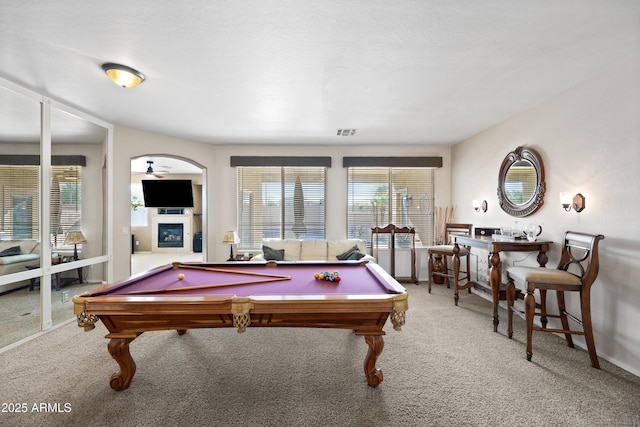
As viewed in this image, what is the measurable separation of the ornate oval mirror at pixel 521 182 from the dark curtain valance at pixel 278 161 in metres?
2.87

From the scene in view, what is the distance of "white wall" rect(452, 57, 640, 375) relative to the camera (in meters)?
2.28

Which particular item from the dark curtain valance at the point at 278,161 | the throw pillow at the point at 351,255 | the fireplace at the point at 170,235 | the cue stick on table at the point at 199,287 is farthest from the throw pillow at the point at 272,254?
the fireplace at the point at 170,235

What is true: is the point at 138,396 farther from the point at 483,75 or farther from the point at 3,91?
the point at 483,75

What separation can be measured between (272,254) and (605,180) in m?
4.09

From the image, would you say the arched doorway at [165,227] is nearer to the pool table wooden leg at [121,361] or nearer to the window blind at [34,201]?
the window blind at [34,201]

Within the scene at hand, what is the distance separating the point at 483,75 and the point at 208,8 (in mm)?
2436

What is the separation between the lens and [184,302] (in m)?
1.70

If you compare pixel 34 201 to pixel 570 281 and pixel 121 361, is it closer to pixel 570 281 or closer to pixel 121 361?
pixel 121 361

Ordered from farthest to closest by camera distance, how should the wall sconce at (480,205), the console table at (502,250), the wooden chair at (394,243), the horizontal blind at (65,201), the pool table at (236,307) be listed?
the wooden chair at (394,243), the wall sconce at (480,205), the horizontal blind at (65,201), the console table at (502,250), the pool table at (236,307)

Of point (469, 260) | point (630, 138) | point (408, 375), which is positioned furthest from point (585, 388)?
point (469, 260)

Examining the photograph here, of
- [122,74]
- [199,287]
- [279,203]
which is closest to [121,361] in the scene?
[199,287]

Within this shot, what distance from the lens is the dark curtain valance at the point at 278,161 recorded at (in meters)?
5.12

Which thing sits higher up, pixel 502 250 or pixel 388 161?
pixel 388 161

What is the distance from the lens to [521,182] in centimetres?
350
